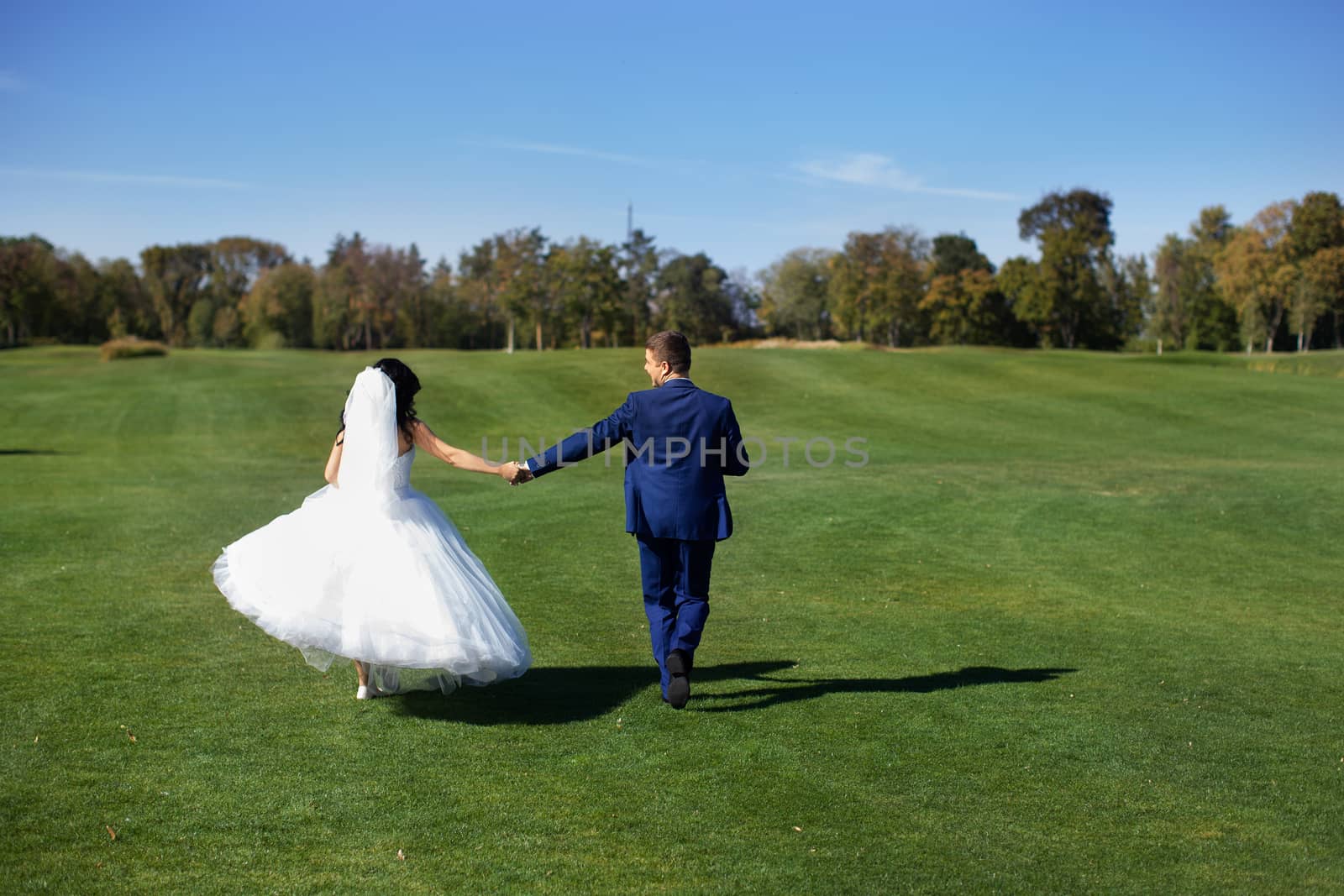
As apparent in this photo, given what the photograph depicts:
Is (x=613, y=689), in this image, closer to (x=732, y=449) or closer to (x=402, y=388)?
(x=732, y=449)

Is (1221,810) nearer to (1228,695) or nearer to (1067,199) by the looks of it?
(1228,695)

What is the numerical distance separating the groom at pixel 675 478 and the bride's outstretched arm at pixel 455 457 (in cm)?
77

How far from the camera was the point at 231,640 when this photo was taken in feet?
29.7

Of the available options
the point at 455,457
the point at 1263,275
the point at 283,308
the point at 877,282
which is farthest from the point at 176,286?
the point at 455,457

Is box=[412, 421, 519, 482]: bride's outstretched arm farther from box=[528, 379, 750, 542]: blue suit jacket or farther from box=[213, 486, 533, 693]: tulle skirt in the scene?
box=[528, 379, 750, 542]: blue suit jacket

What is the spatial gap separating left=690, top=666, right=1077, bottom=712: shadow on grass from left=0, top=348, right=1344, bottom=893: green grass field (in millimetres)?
43

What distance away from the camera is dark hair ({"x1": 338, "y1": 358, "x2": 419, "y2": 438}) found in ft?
24.9

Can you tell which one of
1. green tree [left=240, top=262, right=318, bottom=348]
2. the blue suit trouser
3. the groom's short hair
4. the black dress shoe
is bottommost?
the black dress shoe

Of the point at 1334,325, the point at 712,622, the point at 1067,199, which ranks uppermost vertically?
the point at 1067,199

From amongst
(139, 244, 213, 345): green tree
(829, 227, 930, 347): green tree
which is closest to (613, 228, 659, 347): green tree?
(829, 227, 930, 347): green tree

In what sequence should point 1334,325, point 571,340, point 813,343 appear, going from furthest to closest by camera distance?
point 571,340 → point 1334,325 → point 813,343

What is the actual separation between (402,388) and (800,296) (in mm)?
105137

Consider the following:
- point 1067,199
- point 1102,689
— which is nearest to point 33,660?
point 1102,689

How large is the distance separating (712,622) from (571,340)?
269ft
